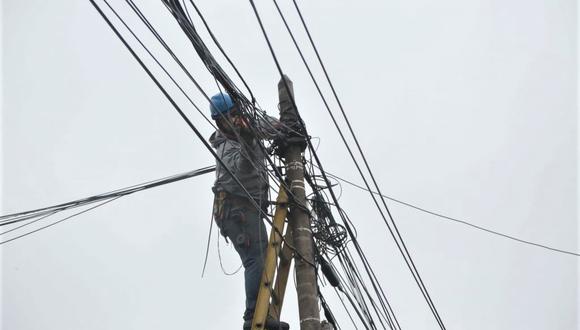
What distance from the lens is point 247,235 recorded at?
5543 mm

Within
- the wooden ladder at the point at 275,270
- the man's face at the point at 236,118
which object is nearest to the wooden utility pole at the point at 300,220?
the wooden ladder at the point at 275,270

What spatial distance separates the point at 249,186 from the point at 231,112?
714mm

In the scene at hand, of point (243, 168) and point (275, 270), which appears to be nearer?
point (275, 270)

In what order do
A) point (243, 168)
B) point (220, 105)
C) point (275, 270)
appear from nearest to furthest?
1. point (275, 270)
2. point (243, 168)
3. point (220, 105)

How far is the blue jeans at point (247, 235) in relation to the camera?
5371mm

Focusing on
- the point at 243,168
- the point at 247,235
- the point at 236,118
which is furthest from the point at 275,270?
the point at 236,118

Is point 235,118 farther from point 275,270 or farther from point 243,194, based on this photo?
point 275,270

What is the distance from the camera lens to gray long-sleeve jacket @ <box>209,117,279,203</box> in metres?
5.63

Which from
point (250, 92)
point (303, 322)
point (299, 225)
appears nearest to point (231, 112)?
point (250, 92)

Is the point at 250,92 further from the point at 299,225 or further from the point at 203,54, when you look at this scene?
the point at 299,225

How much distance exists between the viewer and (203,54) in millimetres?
4891

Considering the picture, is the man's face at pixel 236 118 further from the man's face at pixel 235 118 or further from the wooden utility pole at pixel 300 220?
the wooden utility pole at pixel 300 220

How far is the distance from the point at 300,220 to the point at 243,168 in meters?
0.70

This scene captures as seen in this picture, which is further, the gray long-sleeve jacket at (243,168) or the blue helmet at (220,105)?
the blue helmet at (220,105)
